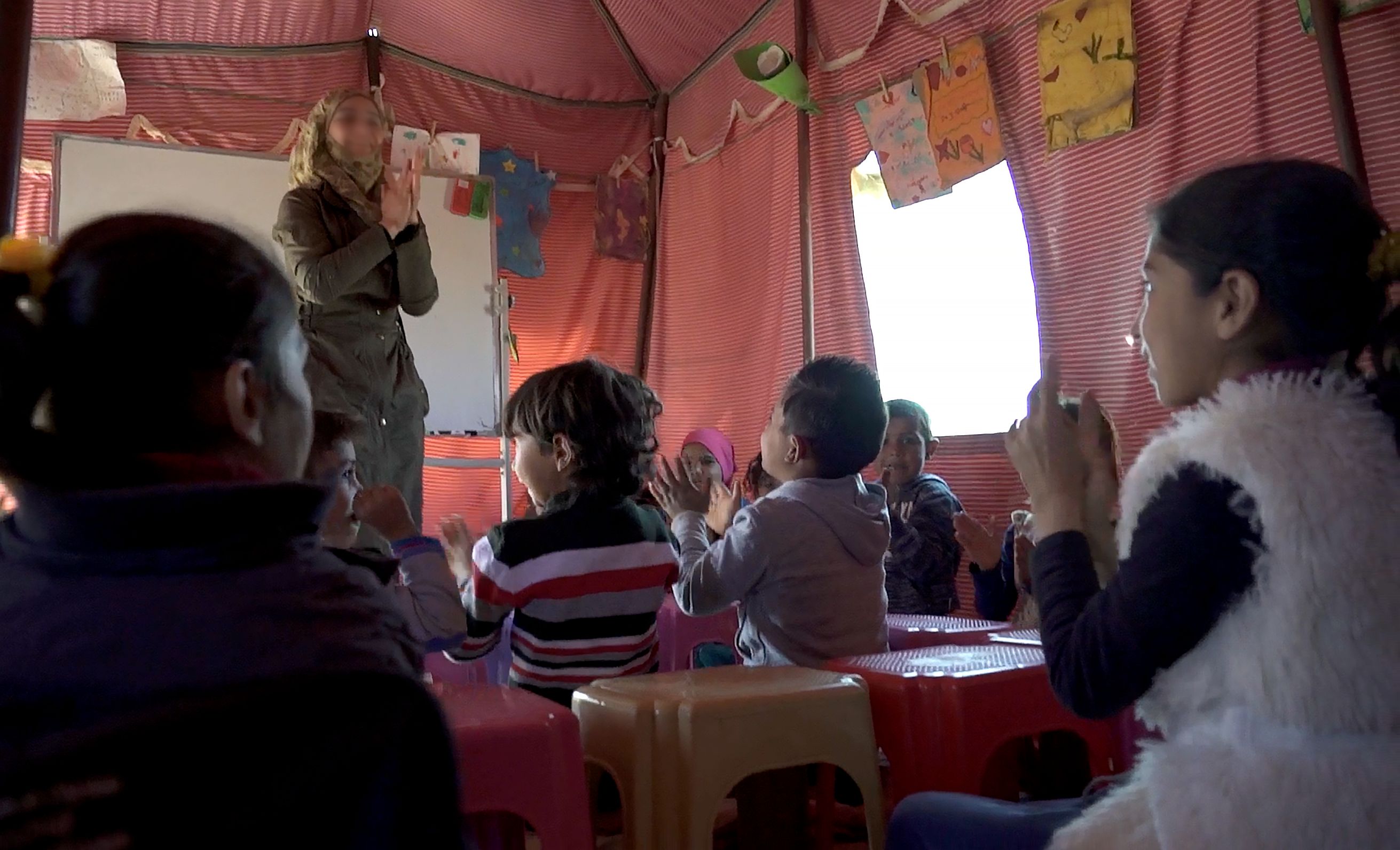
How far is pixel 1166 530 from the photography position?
0.76 m

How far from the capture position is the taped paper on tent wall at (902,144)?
116 inches

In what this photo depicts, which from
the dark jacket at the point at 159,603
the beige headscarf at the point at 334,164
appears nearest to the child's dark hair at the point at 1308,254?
the dark jacket at the point at 159,603

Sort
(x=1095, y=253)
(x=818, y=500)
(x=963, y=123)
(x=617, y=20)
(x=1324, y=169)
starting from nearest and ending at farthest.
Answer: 1. (x=1324, y=169)
2. (x=818, y=500)
3. (x=1095, y=253)
4. (x=963, y=123)
5. (x=617, y=20)

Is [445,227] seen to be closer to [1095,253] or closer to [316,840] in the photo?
[1095,253]

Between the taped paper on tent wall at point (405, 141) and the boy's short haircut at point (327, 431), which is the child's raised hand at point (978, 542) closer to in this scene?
the boy's short haircut at point (327, 431)

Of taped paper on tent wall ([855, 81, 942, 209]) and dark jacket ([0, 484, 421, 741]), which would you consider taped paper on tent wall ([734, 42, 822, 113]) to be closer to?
taped paper on tent wall ([855, 81, 942, 209])

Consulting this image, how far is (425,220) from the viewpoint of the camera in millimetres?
3805

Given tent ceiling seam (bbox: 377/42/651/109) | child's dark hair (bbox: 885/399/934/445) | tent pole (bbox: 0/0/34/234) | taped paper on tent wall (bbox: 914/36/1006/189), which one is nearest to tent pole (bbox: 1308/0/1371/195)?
taped paper on tent wall (bbox: 914/36/1006/189)

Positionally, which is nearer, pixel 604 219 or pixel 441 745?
pixel 441 745

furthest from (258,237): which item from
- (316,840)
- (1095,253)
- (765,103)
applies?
(765,103)

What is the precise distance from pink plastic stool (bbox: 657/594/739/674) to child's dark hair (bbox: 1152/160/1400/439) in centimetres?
144

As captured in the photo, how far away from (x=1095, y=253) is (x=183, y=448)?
231 cm

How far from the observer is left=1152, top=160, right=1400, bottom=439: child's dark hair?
0.82 metres

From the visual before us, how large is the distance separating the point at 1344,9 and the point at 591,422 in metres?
1.65
